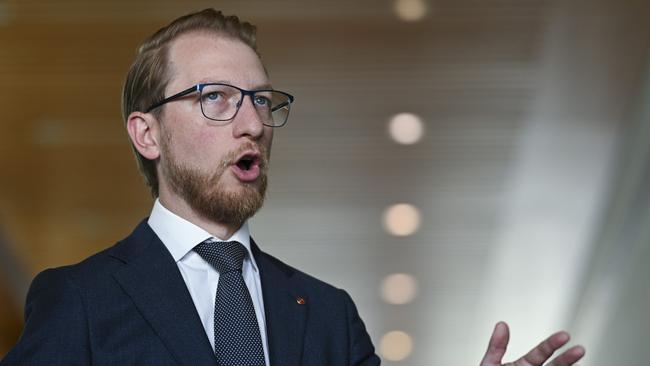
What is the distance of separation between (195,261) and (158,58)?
1.30ft

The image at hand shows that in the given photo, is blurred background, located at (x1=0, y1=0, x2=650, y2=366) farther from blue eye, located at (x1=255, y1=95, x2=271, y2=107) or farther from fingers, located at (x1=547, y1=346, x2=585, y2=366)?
blue eye, located at (x1=255, y1=95, x2=271, y2=107)

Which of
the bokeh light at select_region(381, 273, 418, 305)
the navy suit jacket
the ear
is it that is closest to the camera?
the navy suit jacket

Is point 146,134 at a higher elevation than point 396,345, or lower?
higher

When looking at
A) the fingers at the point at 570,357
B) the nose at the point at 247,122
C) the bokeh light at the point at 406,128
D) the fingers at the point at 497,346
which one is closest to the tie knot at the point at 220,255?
the nose at the point at 247,122

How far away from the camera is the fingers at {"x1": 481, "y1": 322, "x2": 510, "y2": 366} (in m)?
1.69

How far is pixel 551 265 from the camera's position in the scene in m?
7.83

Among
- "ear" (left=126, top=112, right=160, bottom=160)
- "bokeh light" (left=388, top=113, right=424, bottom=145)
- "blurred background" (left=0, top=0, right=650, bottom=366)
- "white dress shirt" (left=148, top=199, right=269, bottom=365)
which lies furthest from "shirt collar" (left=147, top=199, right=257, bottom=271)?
"bokeh light" (left=388, top=113, right=424, bottom=145)

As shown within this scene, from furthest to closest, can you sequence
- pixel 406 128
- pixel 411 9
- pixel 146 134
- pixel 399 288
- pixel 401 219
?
pixel 399 288 → pixel 401 219 → pixel 406 128 → pixel 411 9 → pixel 146 134

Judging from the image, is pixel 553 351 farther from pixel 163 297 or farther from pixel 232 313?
pixel 163 297

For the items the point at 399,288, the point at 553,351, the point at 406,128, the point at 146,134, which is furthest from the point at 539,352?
the point at 399,288

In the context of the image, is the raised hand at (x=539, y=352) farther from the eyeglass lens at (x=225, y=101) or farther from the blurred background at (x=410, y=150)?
the blurred background at (x=410, y=150)

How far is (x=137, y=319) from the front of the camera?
65.9 inches

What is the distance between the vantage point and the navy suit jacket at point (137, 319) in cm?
161

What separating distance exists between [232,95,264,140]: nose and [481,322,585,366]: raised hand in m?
0.54
